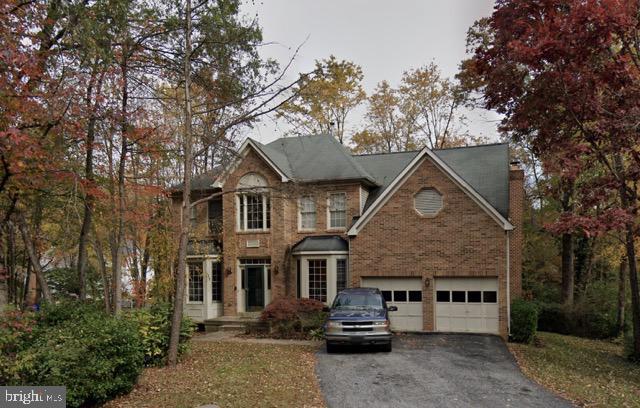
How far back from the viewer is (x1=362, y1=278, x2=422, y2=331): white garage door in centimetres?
1931

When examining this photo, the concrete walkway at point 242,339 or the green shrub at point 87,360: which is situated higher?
the green shrub at point 87,360

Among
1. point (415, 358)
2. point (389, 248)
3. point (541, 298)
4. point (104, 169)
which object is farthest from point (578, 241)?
point (104, 169)

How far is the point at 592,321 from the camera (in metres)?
22.3

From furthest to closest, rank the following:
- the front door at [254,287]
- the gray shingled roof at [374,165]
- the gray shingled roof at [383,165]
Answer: the gray shingled roof at [383,165] < the front door at [254,287] < the gray shingled roof at [374,165]

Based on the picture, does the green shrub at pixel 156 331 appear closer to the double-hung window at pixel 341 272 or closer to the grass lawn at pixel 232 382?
the grass lawn at pixel 232 382

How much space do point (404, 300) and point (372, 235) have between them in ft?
9.23

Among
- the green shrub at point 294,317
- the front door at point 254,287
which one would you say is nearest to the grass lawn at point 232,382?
the green shrub at point 294,317

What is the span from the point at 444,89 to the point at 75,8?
91.0 ft

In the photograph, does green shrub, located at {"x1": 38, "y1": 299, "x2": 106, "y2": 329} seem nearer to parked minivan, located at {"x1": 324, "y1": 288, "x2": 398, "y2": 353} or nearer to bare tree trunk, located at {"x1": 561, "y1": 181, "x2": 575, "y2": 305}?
parked minivan, located at {"x1": 324, "y1": 288, "x2": 398, "y2": 353}

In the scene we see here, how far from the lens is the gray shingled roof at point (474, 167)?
19938 mm

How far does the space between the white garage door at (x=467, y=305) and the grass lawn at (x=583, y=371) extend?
71.7 inches

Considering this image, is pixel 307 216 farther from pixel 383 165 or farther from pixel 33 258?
pixel 33 258

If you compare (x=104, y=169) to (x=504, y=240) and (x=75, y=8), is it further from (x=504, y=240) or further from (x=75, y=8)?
(x=504, y=240)

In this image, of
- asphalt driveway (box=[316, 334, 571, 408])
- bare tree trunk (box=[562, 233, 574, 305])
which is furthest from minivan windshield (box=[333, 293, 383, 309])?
bare tree trunk (box=[562, 233, 574, 305])
